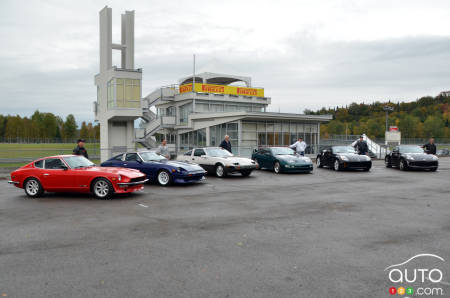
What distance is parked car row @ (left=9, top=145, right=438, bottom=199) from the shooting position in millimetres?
10773

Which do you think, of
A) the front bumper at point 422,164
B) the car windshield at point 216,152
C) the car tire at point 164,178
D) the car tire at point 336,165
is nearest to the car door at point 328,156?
the car tire at point 336,165

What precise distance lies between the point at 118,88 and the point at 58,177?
2076cm

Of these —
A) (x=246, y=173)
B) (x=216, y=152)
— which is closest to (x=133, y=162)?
(x=216, y=152)

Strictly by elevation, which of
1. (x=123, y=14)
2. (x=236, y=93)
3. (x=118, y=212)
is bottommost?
(x=118, y=212)

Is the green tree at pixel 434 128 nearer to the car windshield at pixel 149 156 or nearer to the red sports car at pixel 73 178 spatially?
the car windshield at pixel 149 156

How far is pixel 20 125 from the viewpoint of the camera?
134750 mm

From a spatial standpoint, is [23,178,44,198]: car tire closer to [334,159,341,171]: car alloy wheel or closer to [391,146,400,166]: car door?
[334,159,341,171]: car alloy wheel

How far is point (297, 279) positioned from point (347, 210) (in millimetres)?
4786

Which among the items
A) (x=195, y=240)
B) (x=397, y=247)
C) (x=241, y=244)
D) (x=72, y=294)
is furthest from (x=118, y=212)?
(x=397, y=247)

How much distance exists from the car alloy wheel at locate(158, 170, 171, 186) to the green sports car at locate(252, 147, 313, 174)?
6845 mm

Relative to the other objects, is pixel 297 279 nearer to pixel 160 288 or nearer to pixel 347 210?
pixel 160 288

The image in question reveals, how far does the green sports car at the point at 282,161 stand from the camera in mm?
18094

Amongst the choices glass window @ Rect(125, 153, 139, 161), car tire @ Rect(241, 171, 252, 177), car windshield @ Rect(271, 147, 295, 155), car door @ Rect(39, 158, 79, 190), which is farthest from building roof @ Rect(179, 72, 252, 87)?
car door @ Rect(39, 158, 79, 190)

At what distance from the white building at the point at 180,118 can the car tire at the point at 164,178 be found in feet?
30.4
